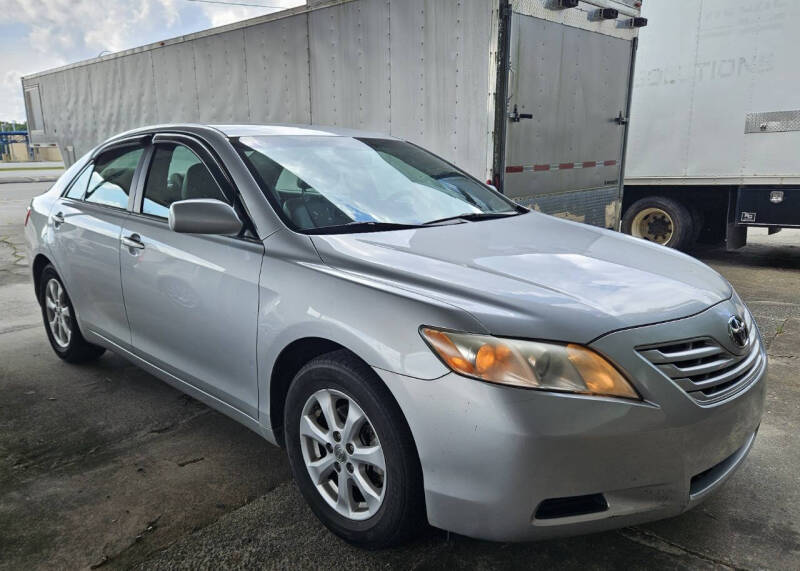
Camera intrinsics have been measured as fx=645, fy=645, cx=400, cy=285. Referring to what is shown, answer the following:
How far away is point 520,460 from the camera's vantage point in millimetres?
1872

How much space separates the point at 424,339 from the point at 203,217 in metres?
1.17

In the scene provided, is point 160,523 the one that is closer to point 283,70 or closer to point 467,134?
point 467,134

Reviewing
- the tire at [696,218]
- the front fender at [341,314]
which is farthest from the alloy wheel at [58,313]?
the tire at [696,218]

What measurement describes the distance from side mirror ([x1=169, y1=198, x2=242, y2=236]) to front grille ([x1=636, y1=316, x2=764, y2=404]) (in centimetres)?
167

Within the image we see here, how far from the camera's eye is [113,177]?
152 inches

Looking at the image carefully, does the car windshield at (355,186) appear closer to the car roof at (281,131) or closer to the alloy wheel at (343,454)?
the car roof at (281,131)

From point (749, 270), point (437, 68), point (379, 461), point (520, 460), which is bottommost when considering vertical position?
point (749, 270)

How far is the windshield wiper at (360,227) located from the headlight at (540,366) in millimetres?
921

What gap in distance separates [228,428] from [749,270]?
687 centimetres

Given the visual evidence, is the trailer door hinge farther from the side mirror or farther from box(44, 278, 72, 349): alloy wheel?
box(44, 278, 72, 349): alloy wheel

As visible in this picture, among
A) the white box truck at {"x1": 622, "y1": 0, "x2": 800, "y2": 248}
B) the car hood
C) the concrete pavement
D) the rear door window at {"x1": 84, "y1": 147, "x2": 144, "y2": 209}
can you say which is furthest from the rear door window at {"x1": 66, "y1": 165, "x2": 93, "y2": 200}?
the white box truck at {"x1": 622, "y1": 0, "x2": 800, "y2": 248}

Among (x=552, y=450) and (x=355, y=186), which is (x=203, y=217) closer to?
(x=355, y=186)

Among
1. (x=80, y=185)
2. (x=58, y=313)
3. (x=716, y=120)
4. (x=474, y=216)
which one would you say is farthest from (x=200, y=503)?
(x=716, y=120)

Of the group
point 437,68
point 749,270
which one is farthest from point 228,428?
point 749,270
